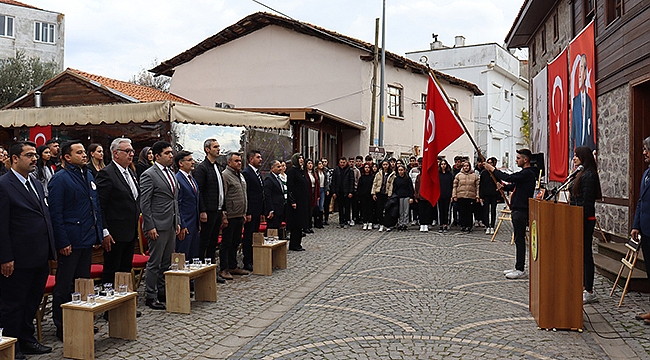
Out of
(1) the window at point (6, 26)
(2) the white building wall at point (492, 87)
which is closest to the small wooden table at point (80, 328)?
(2) the white building wall at point (492, 87)

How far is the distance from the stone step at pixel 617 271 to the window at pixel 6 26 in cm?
4249

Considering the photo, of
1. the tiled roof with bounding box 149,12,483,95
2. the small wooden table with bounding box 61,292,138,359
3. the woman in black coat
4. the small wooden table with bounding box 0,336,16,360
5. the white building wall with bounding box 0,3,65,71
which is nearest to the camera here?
the small wooden table with bounding box 0,336,16,360

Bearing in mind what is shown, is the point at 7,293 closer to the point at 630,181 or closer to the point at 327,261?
the point at 327,261

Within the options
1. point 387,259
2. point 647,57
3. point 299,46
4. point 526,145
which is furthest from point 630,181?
point 526,145

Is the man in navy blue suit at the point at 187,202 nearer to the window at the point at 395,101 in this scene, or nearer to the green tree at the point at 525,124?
the window at the point at 395,101

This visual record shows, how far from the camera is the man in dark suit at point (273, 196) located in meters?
10.4

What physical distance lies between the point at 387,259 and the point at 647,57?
5.31 metres

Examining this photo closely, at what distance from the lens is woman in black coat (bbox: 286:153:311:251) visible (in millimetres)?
11246

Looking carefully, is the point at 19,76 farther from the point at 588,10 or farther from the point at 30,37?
the point at 588,10

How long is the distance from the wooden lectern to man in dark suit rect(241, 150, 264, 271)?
4896 millimetres

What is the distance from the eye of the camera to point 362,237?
1390 cm

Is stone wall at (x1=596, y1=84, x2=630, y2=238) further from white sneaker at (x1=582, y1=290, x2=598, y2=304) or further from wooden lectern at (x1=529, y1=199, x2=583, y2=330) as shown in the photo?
wooden lectern at (x1=529, y1=199, x2=583, y2=330)

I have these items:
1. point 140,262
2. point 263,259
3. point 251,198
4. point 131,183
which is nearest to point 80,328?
point 131,183

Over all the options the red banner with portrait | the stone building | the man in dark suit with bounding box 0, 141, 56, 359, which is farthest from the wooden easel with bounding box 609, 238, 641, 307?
the man in dark suit with bounding box 0, 141, 56, 359
